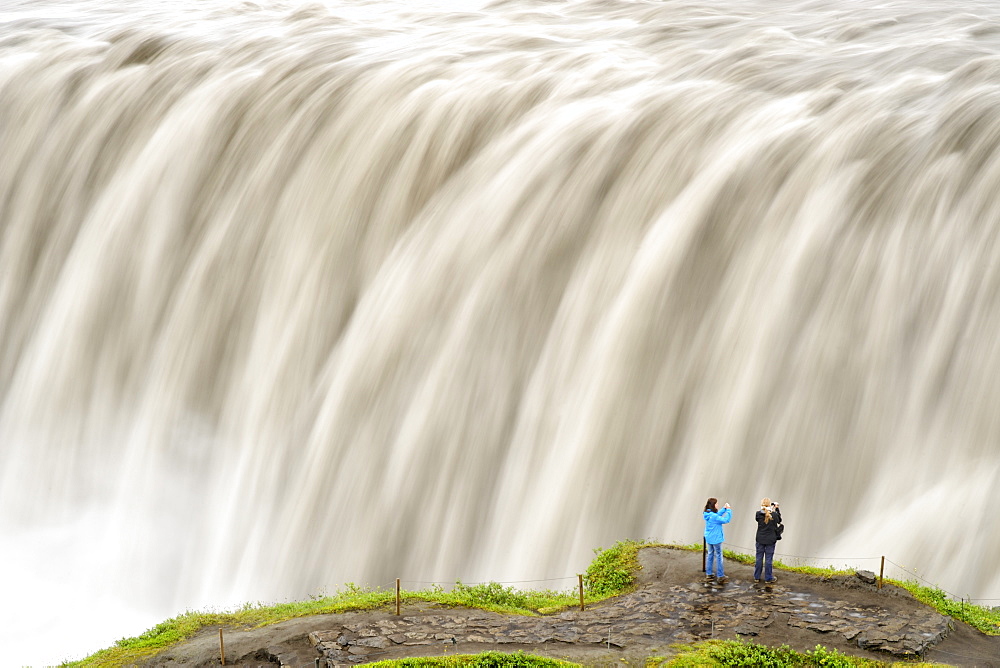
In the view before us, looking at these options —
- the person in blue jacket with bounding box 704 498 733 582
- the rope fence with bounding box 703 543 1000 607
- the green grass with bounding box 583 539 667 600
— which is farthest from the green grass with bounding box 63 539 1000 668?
the person in blue jacket with bounding box 704 498 733 582

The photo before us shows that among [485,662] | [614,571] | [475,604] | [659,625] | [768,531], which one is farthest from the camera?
[614,571]

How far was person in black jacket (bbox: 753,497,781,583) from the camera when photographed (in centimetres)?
Result: 1136

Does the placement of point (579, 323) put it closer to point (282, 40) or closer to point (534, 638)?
point (534, 638)

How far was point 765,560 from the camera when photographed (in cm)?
1162

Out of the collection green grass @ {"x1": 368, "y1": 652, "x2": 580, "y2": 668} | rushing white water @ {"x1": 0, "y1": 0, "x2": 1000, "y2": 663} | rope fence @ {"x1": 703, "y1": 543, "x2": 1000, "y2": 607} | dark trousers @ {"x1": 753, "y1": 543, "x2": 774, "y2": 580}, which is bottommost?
green grass @ {"x1": 368, "y1": 652, "x2": 580, "y2": 668}

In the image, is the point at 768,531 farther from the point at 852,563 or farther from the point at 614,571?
the point at 614,571

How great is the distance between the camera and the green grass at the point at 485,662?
9609 millimetres

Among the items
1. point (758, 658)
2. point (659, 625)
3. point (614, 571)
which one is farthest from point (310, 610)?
point (758, 658)

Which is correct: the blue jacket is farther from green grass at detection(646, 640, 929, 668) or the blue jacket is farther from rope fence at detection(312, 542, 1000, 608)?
green grass at detection(646, 640, 929, 668)

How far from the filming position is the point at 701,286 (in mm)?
15969

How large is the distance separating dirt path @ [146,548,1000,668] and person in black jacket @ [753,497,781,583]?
0.17m

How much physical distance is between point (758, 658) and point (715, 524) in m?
2.01

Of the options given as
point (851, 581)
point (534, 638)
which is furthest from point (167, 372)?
point (851, 581)

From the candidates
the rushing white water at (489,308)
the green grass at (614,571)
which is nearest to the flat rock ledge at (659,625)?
the green grass at (614,571)
